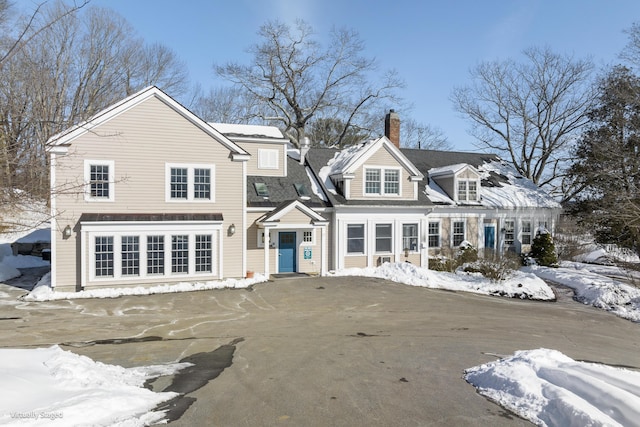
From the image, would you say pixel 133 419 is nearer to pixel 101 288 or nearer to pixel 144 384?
pixel 144 384

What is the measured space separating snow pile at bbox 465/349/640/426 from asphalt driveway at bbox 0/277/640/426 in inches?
14.0

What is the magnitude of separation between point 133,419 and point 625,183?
85.5ft

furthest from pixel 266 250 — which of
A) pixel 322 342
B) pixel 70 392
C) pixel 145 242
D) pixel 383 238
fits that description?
pixel 70 392

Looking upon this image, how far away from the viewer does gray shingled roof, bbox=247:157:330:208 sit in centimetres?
1959

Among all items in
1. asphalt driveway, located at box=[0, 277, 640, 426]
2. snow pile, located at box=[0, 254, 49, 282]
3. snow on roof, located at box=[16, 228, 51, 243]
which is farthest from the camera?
snow on roof, located at box=[16, 228, 51, 243]

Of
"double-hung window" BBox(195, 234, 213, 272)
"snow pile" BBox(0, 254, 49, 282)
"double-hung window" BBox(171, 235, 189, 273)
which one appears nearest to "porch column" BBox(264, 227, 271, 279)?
"double-hung window" BBox(195, 234, 213, 272)

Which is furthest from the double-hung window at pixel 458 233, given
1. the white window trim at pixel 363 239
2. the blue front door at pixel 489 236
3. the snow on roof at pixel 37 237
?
the snow on roof at pixel 37 237

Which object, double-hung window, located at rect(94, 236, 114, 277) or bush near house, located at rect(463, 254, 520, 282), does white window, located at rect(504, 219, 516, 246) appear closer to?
bush near house, located at rect(463, 254, 520, 282)

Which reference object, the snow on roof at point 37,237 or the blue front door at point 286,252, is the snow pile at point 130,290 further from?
the snow on roof at point 37,237

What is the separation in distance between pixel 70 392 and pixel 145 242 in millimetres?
11176

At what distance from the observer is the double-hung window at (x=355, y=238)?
21.0 m

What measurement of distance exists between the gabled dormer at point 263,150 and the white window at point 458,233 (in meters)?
10.2

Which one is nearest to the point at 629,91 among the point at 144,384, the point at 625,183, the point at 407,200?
the point at 625,183

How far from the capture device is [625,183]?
23.1 meters
